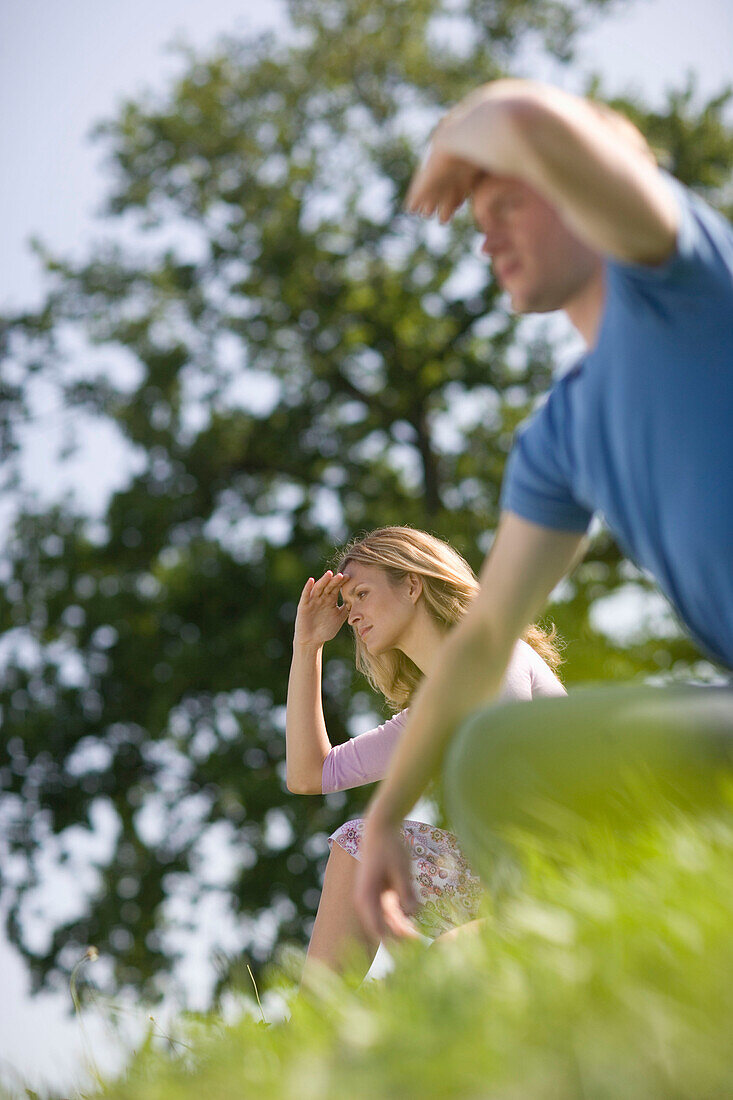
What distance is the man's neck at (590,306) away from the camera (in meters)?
1.22

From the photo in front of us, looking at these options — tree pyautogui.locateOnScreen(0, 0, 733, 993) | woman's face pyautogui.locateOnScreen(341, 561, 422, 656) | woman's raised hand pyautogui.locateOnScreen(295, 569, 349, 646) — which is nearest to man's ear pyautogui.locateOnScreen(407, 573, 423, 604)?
woman's face pyautogui.locateOnScreen(341, 561, 422, 656)

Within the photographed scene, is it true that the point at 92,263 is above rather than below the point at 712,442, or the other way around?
below

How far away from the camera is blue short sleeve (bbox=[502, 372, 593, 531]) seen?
4.43 feet

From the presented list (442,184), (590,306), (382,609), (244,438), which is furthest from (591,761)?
(244,438)

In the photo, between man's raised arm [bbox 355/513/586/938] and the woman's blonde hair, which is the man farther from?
the woman's blonde hair

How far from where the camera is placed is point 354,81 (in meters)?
12.3

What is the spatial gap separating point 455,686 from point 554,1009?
0.54 meters

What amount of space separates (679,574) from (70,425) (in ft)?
37.1

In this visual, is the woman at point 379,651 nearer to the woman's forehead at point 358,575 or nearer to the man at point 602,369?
the woman's forehead at point 358,575

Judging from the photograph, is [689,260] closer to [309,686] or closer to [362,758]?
[309,686]

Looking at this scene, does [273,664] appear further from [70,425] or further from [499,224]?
[499,224]

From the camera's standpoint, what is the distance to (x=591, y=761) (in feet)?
3.71

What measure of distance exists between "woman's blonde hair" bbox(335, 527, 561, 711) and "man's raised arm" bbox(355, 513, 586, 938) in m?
1.27

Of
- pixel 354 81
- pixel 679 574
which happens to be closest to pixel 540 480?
pixel 679 574
